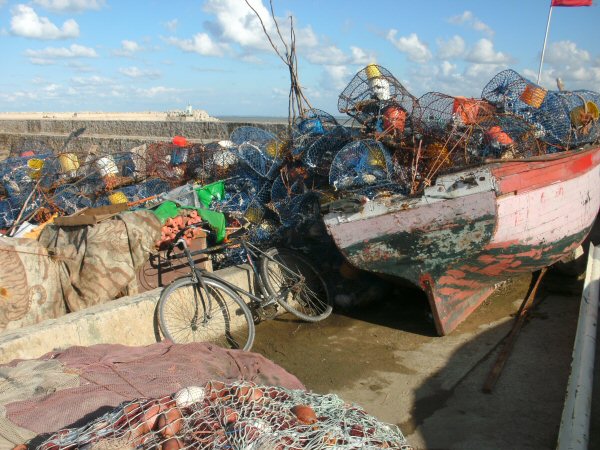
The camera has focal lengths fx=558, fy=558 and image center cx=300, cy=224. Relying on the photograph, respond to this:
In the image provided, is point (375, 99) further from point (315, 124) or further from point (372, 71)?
point (315, 124)

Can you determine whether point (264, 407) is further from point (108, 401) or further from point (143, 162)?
point (143, 162)

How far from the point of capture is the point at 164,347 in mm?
3928

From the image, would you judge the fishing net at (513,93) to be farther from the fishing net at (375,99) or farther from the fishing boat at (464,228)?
the fishing net at (375,99)

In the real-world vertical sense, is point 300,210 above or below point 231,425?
above

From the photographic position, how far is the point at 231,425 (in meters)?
2.46

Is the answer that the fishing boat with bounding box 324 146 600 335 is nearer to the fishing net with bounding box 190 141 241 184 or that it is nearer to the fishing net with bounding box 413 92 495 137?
the fishing net with bounding box 413 92 495 137

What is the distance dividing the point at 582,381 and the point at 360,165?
2806 millimetres

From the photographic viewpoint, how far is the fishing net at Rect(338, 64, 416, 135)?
5.76m

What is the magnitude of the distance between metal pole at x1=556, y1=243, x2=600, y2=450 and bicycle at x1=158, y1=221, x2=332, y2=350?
2.35 meters

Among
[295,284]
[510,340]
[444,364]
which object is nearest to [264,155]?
[295,284]

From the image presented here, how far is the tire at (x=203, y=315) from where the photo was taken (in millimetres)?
4824

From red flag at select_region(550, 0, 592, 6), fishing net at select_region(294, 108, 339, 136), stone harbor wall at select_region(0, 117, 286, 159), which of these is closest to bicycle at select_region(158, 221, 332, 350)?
fishing net at select_region(294, 108, 339, 136)

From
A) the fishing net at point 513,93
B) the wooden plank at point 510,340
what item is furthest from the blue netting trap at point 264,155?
the wooden plank at point 510,340

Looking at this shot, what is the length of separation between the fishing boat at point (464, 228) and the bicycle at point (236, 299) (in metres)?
0.86
